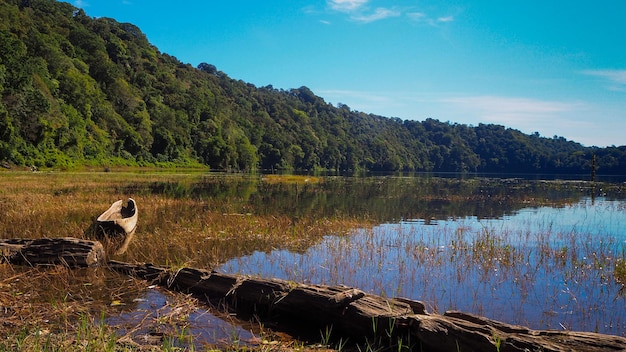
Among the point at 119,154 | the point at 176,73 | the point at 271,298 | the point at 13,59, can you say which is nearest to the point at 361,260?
the point at 271,298

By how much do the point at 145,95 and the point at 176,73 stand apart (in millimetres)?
56595

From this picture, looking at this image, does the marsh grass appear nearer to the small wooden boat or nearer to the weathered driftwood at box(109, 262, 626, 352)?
the small wooden boat

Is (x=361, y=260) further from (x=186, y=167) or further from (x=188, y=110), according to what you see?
(x=188, y=110)

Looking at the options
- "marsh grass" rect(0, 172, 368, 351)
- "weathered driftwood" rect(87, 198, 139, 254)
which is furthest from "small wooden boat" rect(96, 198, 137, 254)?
"marsh grass" rect(0, 172, 368, 351)

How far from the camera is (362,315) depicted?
6734 mm

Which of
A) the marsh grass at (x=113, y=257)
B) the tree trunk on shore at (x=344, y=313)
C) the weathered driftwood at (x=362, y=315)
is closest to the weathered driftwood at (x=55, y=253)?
the tree trunk on shore at (x=344, y=313)

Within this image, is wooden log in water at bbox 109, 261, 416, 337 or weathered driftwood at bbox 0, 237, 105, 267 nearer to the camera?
wooden log in water at bbox 109, 261, 416, 337

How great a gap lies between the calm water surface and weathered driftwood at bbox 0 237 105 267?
3.44 meters

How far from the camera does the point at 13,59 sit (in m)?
70.2

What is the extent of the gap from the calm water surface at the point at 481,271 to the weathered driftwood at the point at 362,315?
264 cm

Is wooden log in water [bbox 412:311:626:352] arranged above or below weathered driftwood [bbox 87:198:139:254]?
above

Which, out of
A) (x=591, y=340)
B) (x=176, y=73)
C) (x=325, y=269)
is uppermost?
(x=176, y=73)

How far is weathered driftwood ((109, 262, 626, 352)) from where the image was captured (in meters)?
5.45

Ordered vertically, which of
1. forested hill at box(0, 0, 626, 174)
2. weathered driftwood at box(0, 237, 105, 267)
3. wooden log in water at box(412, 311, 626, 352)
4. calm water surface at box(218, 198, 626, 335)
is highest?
forested hill at box(0, 0, 626, 174)
